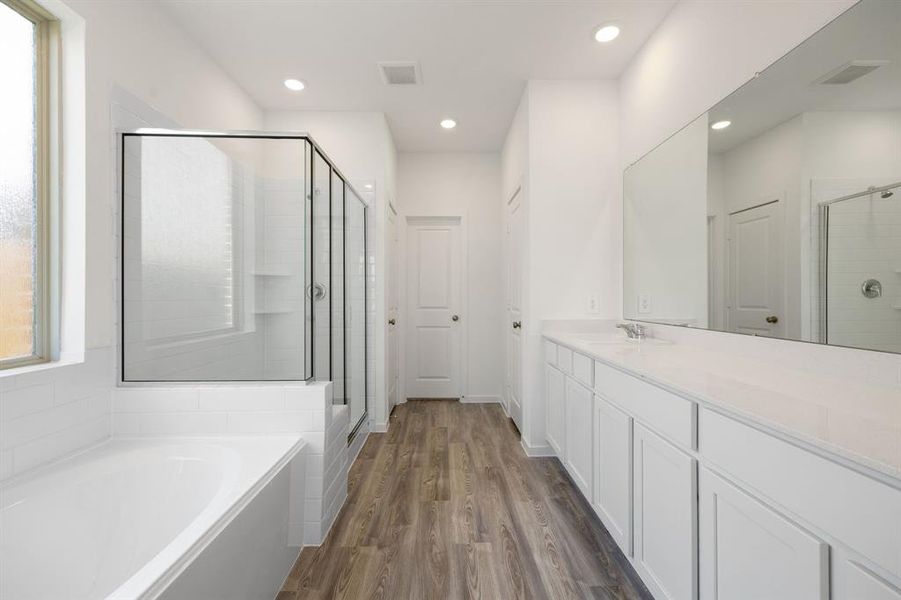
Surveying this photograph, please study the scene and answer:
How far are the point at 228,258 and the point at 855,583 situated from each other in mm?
2613

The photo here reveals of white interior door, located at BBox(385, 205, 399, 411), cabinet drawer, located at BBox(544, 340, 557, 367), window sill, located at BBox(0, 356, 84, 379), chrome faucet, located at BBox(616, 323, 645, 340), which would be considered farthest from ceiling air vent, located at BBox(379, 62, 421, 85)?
window sill, located at BBox(0, 356, 84, 379)

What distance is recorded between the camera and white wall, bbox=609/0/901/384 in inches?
50.0

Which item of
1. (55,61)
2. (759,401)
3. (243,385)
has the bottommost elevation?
(243,385)

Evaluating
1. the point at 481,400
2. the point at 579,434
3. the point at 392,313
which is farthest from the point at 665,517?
the point at 481,400

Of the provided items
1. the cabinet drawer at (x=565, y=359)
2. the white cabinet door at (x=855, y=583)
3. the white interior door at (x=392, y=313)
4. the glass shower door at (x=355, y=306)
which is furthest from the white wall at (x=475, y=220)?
the white cabinet door at (x=855, y=583)

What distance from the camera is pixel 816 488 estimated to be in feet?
2.44

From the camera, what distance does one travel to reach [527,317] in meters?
2.84

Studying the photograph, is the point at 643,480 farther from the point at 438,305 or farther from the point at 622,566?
the point at 438,305

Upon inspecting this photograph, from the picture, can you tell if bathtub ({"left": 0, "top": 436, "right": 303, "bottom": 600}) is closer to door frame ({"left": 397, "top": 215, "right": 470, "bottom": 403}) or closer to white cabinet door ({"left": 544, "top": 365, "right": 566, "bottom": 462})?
white cabinet door ({"left": 544, "top": 365, "right": 566, "bottom": 462})

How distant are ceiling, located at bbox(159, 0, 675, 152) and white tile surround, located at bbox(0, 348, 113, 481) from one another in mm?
1926

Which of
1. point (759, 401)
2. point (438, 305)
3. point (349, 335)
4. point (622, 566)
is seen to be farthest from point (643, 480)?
point (438, 305)

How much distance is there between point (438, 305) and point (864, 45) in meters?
3.52

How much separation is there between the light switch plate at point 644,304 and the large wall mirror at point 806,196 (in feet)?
1.12

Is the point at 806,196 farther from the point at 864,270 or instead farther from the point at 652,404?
the point at 652,404
